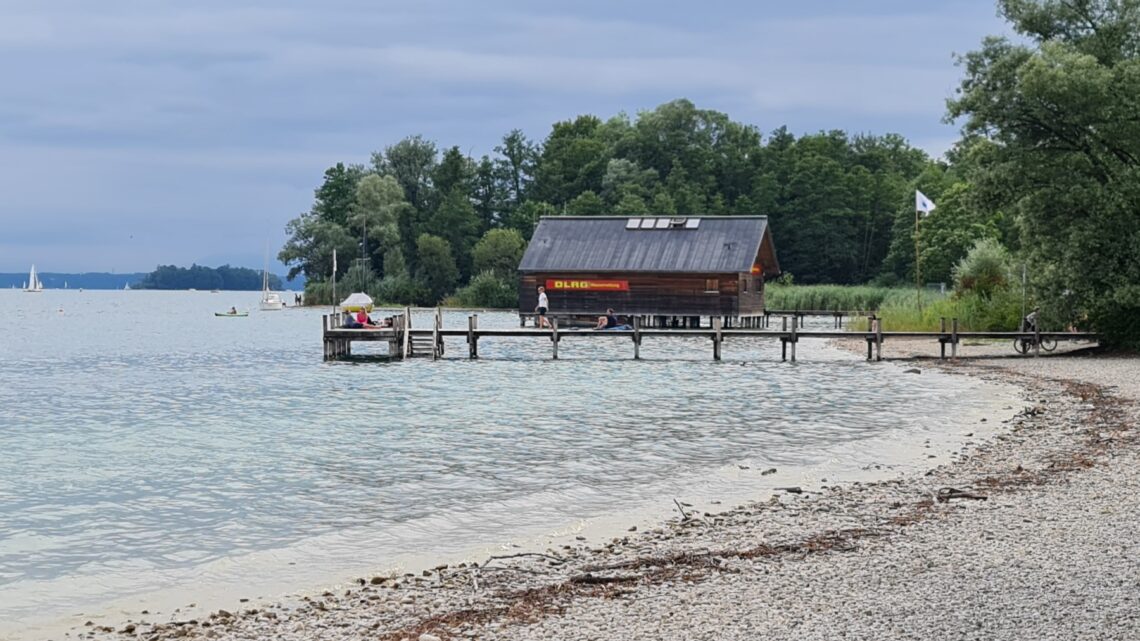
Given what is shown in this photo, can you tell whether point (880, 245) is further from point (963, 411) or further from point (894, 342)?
point (963, 411)

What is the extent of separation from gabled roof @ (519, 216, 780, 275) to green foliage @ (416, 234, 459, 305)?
40597mm

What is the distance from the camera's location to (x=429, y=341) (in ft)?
140

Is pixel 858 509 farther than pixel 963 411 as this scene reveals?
No

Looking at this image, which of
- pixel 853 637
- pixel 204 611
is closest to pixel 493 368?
pixel 204 611

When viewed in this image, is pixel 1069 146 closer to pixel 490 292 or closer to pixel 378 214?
pixel 490 292

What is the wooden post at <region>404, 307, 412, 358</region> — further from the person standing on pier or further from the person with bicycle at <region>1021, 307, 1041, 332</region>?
the person with bicycle at <region>1021, 307, 1041, 332</region>

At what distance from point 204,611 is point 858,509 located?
698 centimetres

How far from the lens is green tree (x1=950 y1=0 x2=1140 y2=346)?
30453 millimetres

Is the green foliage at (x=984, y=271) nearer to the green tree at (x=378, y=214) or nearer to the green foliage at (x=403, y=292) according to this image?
the green foliage at (x=403, y=292)

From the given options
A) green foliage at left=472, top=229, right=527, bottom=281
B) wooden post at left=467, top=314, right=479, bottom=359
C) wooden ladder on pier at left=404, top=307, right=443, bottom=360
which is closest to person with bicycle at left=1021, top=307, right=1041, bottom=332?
wooden post at left=467, top=314, right=479, bottom=359

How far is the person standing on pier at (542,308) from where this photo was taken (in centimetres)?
5406

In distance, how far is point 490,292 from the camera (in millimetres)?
94812

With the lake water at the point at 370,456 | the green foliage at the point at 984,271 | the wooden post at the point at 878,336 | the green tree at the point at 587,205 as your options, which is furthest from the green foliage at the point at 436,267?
the wooden post at the point at 878,336

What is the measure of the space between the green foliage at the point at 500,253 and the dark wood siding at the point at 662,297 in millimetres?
37407
